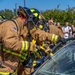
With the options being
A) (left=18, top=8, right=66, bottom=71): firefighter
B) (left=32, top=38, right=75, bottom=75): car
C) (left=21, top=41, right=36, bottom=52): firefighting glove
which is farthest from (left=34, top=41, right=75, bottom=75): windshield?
(left=18, top=8, right=66, bottom=71): firefighter

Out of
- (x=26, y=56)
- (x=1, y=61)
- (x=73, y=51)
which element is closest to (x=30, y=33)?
(x=26, y=56)

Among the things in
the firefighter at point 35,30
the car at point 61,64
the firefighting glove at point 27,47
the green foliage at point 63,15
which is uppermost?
the green foliage at point 63,15

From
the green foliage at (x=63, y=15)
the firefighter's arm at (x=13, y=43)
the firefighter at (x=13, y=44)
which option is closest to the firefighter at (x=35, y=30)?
the firefighter at (x=13, y=44)

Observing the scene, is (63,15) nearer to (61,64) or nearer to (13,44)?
(13,44)

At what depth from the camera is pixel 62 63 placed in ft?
15.1

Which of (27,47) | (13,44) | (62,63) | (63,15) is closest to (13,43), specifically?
(13,44)

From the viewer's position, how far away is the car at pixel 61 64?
14.6 feet

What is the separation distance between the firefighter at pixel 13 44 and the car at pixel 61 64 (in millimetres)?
569

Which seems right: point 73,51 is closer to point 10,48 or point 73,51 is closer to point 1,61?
point 10,48

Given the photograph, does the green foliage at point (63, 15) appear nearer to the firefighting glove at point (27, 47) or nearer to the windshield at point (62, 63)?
the firefighting glove at point (27, 47)

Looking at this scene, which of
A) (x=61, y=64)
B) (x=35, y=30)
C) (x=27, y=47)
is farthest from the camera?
(x=35, y=30)

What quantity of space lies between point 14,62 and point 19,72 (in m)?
0.63

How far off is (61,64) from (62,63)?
2 centimetres

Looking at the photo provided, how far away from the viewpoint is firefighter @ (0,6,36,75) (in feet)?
17.1
